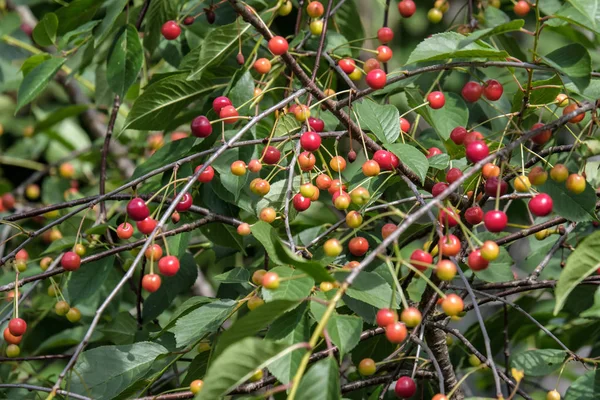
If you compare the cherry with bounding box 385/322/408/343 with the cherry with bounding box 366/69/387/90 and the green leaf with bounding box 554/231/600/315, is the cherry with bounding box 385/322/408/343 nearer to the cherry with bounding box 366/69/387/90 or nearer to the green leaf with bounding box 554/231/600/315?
the green leaf with bounding box 554/231/600/315

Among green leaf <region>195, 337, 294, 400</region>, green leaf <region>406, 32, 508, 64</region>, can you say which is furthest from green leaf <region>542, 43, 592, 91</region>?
green leaf <region>195, 337, 294, 400</region>

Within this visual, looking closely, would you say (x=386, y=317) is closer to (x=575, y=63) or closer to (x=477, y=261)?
(x=477, y=261)

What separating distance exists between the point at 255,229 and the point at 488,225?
338 millimetres

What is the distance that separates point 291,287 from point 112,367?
41 centimetres

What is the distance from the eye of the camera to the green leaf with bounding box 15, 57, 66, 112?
1484 mm

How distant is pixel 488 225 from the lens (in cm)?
99

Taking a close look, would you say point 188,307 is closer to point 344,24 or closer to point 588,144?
point 588,144

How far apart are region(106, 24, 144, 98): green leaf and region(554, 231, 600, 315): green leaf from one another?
3.07 feet

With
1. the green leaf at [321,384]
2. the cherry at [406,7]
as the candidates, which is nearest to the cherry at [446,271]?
the green leaf at [321,384]

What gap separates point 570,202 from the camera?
3.64 ft

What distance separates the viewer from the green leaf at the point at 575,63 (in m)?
0.97

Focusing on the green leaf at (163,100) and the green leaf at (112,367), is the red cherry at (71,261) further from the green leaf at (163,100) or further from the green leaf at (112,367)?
the green leaf at (163,100)

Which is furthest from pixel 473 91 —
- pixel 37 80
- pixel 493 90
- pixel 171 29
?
pixel 37 80

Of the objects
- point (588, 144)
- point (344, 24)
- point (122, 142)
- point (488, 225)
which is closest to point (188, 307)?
point (488, 225)
